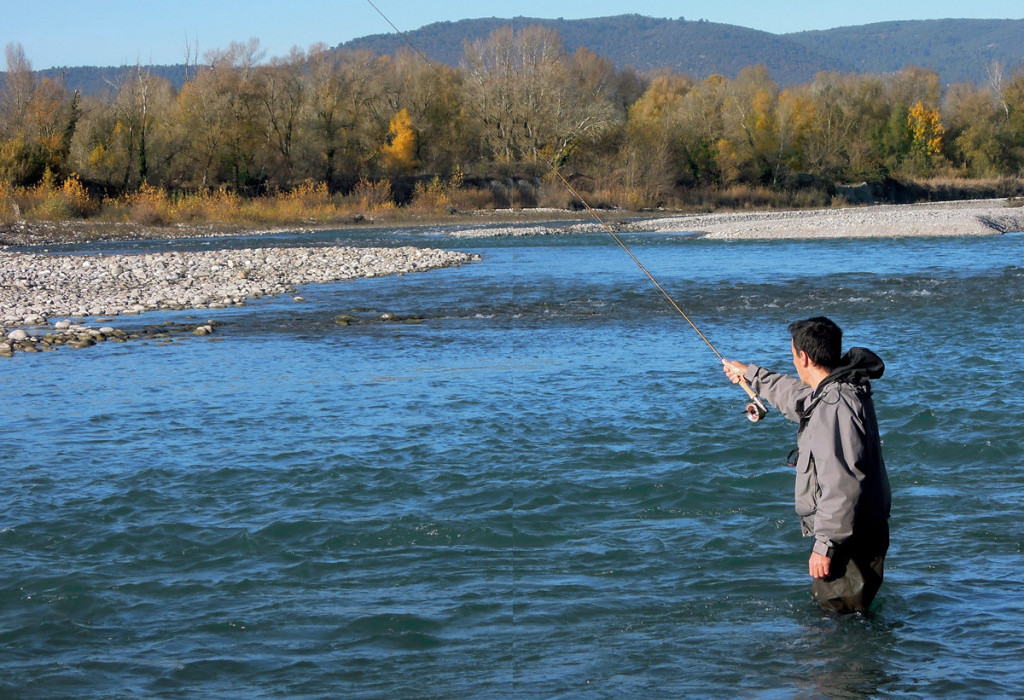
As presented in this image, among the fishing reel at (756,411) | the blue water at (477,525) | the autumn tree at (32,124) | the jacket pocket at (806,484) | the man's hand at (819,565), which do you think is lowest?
the blue water at (477,525)

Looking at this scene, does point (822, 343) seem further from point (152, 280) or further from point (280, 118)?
point (280, 118)

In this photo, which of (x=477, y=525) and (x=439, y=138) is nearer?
(x=477, y=525)

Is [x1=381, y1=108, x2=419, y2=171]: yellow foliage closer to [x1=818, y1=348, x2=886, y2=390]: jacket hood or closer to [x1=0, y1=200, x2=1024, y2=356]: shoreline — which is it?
[x1=0, y1=200, x2=1024, y2=356]: shoreline

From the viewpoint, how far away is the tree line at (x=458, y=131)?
176 feet

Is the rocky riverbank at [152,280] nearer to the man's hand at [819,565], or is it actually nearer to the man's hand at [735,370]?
the man's hand at [735,370]

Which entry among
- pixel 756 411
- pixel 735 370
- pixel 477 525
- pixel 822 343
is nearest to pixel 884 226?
pixel 477 525

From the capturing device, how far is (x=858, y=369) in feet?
14.8

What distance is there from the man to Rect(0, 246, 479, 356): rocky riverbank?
12771 millimetres

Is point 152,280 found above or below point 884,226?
below

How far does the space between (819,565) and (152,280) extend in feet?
69.1

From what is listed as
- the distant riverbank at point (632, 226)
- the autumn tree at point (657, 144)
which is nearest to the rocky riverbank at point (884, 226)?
the distant riverbank at point (632, 226)

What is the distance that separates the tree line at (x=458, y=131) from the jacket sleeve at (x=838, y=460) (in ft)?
140

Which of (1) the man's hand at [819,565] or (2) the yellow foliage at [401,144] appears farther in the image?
(2) the yellow foliage at [401,144]

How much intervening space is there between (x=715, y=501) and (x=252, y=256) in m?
23.2
